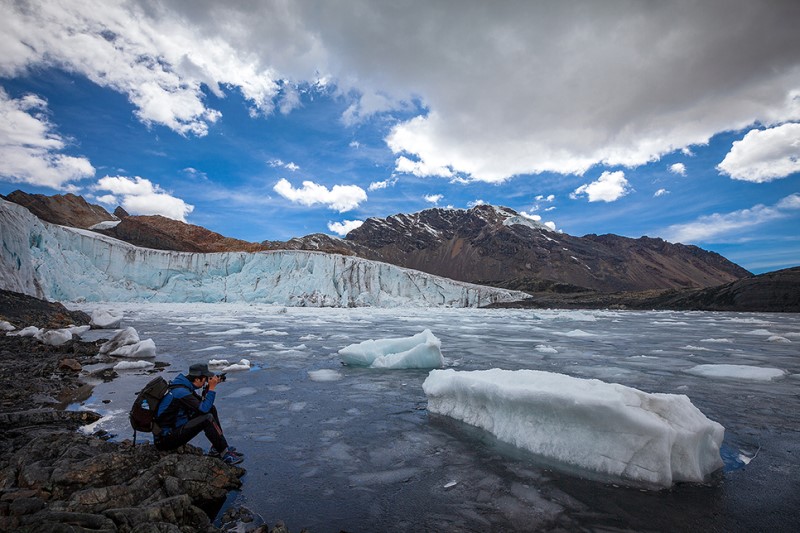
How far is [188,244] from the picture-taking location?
63.7 meters

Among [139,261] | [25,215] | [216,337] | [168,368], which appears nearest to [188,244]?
[139,261]

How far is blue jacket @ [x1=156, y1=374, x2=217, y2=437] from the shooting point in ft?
12.0

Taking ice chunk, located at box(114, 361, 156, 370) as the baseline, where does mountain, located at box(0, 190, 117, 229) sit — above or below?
above

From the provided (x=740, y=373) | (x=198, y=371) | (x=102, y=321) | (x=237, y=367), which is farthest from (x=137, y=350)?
(x=740, y=373)

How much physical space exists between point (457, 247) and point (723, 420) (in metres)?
154

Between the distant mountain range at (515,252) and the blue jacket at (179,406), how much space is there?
3607 inches

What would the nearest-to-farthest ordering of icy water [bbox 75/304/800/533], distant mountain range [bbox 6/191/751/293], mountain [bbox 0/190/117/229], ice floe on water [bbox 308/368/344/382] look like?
icy water [bbox 75/304/800/533] → ice floe on water [bbox 308/368/344/382] → mountain [bbox 0/190/117/229] → distant mountain range [bbox 6/191/751/293]

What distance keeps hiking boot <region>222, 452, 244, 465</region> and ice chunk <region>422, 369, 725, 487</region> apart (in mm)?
2812

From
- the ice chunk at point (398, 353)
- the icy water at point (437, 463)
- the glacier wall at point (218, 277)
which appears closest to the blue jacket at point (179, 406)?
the icy water at point (437, 463)

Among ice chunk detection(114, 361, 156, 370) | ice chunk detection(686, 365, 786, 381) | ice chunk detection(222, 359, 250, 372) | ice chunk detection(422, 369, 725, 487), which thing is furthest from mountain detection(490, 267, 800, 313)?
ice chunk detection(114, 361, 156, 370)

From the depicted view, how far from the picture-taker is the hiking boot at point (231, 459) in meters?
3.79

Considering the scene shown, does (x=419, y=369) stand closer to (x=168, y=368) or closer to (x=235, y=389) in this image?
(x=235, y=389)

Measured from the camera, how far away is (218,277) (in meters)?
44.2

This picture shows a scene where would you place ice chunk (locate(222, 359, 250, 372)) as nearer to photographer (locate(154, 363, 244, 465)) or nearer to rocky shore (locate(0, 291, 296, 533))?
rocky shore (locate(0, 291, 296, 533))
